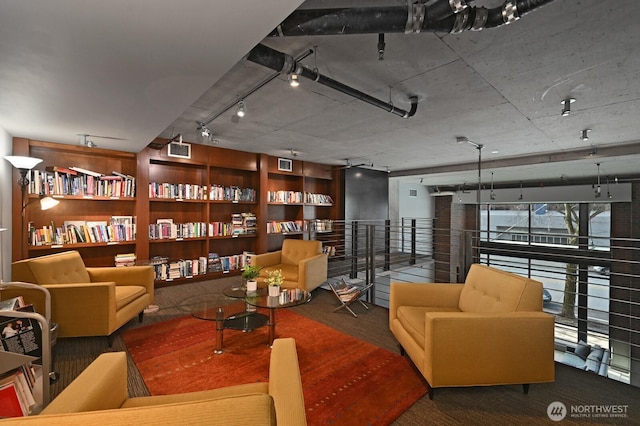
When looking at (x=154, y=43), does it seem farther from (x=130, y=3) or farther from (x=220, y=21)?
(x=220, y=21)

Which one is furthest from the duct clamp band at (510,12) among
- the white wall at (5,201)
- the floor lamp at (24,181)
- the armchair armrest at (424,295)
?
the white wall at (5,201)

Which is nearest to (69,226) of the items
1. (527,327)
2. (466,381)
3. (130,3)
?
(130,3)

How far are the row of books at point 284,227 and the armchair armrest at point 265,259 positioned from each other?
1.22 m

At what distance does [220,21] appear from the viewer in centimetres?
143

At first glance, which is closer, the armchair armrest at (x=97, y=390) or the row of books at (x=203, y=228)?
the armchair armrest at (x=97, y=390)

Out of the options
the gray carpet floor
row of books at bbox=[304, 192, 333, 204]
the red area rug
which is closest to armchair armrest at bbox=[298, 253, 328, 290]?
the red area rug

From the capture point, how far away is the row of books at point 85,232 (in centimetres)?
383

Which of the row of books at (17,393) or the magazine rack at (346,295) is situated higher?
the row of books at (17,393)

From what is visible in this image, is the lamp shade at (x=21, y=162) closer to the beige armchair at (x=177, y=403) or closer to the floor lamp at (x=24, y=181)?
the floor lamp at (x=24, y=181)

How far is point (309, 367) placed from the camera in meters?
2.44

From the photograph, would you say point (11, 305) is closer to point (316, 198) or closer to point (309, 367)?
point (309, 367)

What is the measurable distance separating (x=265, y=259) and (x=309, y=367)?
2426mm

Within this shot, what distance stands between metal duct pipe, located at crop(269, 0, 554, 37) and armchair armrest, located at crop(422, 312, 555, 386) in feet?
5.92

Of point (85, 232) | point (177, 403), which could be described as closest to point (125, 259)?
point (85, 232)
